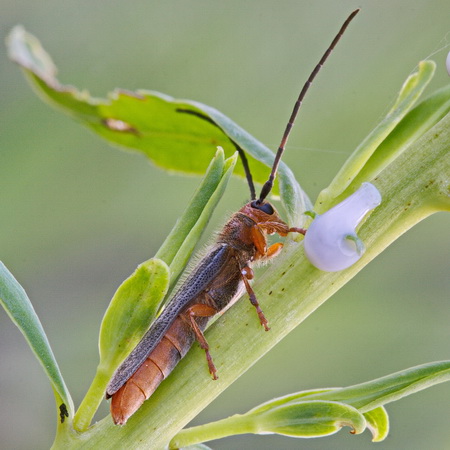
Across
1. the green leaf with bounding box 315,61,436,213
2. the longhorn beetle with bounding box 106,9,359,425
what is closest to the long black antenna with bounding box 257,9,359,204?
the longhorn beetle with bounding box 106,9,359,425

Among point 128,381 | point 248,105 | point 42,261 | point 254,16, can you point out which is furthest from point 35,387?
point 128,381

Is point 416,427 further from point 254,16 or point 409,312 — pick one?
point 254,16

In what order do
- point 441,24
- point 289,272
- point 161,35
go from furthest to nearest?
point 161,35 → point 441,24 → point 289,272

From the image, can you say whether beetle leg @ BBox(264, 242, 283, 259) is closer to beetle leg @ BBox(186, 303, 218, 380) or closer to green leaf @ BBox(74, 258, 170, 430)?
beetle leg @ BBox(186, 303, 218, 380)

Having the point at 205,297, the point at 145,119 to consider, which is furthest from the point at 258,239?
the point at 145,119

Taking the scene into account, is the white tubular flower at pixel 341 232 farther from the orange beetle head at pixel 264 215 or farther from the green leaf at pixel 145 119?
the orange beetle head at pixel 264 215
